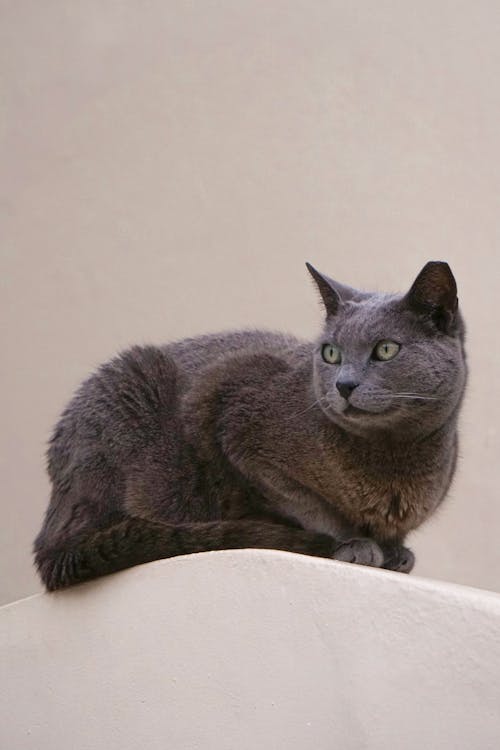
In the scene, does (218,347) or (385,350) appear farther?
(218,347)

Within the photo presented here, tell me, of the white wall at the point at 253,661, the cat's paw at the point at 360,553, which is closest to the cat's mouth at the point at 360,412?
the cat's paw at the point at 360,553

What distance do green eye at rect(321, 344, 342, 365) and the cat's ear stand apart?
142 millimetres

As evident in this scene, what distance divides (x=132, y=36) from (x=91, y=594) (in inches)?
75.8

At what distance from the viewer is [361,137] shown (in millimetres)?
3174

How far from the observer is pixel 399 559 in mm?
2033

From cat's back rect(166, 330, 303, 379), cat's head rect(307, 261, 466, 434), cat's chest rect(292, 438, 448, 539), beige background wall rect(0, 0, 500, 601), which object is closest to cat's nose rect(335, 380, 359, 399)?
cat's head rect(307, 261, 466, 434)

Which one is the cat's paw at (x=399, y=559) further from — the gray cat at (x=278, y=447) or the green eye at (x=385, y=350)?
the green eye at (x=385, y=350)

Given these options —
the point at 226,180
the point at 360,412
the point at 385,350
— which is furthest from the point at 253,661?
the point at 226,180

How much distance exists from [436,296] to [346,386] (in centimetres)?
22

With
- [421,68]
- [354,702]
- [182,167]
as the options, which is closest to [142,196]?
[182,167]

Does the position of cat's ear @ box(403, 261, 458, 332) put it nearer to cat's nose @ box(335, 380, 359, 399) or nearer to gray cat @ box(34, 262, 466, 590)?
gray cat @ box(34, 262, 466, 590)

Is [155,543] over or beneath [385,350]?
beneath

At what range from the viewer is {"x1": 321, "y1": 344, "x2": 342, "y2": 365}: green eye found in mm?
1990

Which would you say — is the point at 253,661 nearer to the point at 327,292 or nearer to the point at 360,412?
the point at 360,412
